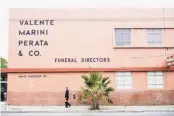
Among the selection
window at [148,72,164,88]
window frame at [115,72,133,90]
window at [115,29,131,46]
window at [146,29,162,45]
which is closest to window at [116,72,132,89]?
window frame at [115,72,133,90]

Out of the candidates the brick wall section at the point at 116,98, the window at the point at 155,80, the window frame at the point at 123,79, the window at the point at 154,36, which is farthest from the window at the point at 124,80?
the window at the point at 154,36

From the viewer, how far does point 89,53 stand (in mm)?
29391

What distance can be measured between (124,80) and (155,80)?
255 centimetres

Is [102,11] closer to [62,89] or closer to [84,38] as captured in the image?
[84,38]

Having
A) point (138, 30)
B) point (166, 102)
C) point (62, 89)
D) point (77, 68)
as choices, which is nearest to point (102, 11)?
point (138, 30)

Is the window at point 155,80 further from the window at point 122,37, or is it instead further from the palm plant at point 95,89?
the palm plant at point 95,89

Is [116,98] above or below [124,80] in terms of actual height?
below

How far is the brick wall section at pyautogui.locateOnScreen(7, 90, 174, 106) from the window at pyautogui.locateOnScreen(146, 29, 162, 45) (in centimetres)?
406

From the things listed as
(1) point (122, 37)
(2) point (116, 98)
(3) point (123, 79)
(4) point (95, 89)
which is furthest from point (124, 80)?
(4) point (95, 89)

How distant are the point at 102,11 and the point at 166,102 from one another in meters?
9.12

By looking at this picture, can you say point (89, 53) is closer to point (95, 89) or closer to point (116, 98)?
point (116, 98)

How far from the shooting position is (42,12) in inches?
1169

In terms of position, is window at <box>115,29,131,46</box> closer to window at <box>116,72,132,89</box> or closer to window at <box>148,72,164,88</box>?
window at <box>116,72,132,89</box>

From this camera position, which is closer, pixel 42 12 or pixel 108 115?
pixel 108 115
